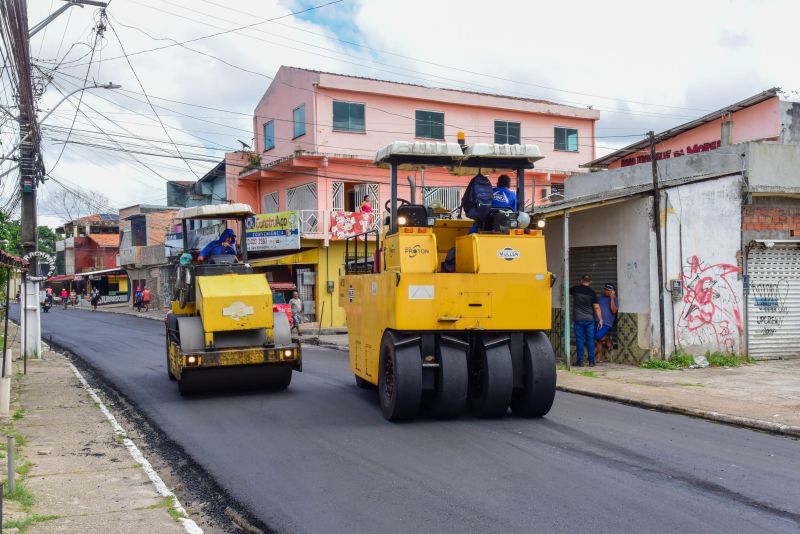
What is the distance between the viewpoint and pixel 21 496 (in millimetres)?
6387

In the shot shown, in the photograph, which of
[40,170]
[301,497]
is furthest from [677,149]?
[301,497]

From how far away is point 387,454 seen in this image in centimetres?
776

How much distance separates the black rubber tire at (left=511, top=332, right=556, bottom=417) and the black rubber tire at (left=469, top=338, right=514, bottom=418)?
23 cm

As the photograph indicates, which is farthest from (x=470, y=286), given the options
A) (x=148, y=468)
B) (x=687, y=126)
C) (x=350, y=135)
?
(x=350, y=135)

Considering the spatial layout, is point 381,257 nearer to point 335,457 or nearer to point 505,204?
point 505,204

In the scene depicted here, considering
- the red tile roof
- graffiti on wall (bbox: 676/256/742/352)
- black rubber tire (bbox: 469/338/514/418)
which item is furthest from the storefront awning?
the red tile roof

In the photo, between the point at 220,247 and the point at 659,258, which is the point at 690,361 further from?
the point at 220,247

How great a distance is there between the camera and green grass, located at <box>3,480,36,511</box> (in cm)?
625

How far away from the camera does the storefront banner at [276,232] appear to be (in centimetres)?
2917

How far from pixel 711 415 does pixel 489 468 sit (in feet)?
13.7

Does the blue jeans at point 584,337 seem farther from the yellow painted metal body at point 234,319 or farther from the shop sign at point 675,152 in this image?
the shop sign at point 675,152

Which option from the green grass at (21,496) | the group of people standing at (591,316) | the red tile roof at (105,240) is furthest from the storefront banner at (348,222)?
→ the red tile roof at (105,240)

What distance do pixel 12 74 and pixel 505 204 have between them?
28.4 feet

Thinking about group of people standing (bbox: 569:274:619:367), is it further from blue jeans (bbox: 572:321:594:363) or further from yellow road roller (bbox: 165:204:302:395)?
yellow road roller (bbox: 165:204:302:395)
